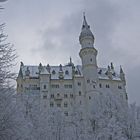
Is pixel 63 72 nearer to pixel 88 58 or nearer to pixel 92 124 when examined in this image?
pixel 88 58

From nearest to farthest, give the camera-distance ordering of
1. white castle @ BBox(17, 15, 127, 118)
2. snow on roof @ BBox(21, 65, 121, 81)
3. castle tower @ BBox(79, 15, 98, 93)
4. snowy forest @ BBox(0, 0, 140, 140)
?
snowy forest @ BBox(0, 0, 140, 140)
white castle @ BBox(17, 15, 127, 118)
castle tower @ BBox(79, 15, 98, 93)
snow on roof @ BBox(21, 65, 121, 81)

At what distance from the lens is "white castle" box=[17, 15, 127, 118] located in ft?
261

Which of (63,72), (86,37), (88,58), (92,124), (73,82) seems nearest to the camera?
(92,124)

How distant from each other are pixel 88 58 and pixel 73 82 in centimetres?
783

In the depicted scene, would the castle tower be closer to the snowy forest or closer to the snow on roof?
the snow on roof

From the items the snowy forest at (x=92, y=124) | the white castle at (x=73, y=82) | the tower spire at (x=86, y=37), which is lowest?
the snowy forest at (x=92, y=124)

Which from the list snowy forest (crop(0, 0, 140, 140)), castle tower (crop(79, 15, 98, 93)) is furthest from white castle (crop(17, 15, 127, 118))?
snowy forest (crop(0, 0, 140, 140))

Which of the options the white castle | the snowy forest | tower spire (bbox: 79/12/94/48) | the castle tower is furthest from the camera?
tower spire (bbox: 79/12/94/48)

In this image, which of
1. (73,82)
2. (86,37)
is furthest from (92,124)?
(86,37)

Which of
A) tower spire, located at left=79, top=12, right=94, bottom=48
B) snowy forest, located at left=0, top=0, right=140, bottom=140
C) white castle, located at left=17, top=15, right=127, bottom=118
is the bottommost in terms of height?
snowy forest, located at left=0, top=0, right=140, bottom=140

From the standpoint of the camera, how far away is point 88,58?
8512 centimetres

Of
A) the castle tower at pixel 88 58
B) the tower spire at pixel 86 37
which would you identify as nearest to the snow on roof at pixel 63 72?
→ the castle tower at pixel 88 58

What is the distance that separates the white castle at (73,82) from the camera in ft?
261

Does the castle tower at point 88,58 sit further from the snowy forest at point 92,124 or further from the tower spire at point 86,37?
the snowy forest at point 92,124
